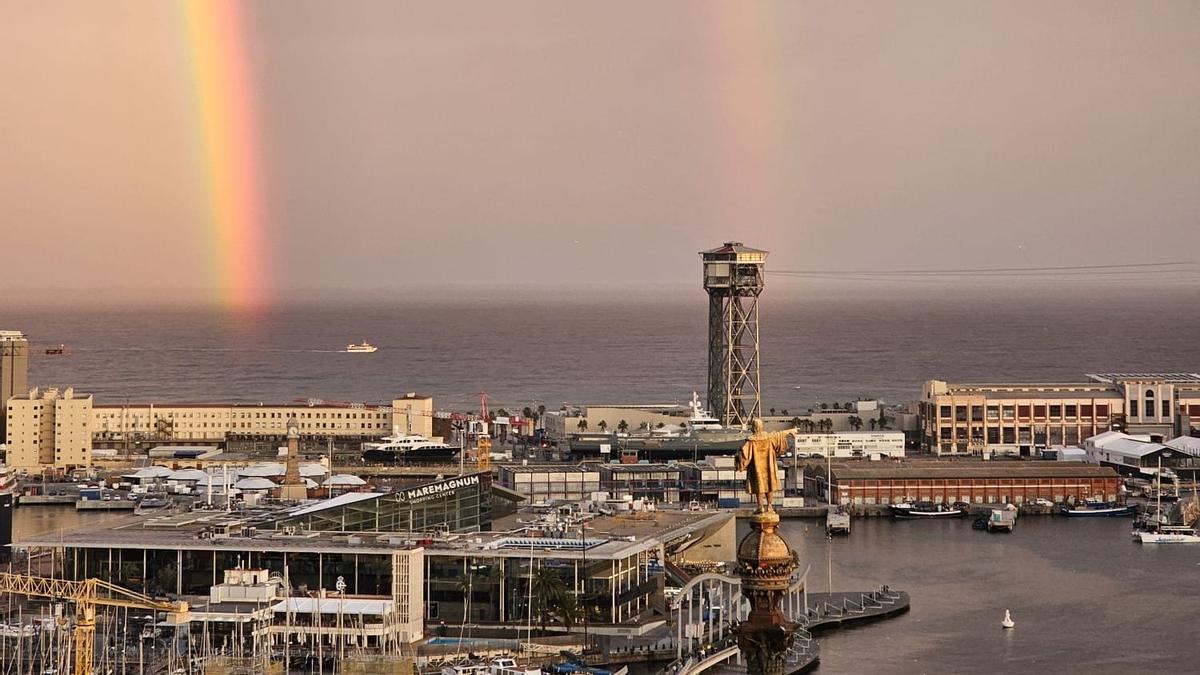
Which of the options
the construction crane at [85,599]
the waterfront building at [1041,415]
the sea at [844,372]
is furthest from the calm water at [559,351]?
the construction crane at [85,599]

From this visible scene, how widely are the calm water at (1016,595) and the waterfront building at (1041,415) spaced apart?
8.95m

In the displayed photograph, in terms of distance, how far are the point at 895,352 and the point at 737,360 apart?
1927 inches

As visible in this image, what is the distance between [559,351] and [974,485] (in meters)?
62.9

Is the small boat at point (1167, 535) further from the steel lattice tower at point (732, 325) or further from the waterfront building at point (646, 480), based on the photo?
the steel lattice tower at point (732, 325)

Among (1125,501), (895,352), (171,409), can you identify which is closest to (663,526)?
(1125,501)

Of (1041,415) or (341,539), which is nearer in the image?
(341,539)

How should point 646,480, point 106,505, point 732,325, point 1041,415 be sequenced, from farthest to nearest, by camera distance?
1. point 732,325
2. point 1041,415
3. point 646,480
4. point 106,505

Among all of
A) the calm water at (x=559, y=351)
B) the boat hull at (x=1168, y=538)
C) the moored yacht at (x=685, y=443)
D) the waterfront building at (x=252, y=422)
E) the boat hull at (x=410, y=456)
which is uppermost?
the calm water at (x=559, y=351)

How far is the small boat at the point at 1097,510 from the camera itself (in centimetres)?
3872

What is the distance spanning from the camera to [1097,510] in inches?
1528

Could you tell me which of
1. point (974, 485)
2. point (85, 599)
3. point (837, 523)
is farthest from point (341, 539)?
point (974, 485)

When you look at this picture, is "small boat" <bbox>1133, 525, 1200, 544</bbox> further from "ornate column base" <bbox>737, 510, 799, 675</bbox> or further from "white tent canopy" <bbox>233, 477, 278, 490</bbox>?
"ornate column base" <bbox>737, 510, 799, 675</bbox>

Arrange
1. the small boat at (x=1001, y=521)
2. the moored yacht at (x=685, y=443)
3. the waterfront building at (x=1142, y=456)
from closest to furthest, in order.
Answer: the small boat at (x=1001, y=521) < the waterfront building at (x=1142, y=456) < the moored yacht at (x=685, y=443)

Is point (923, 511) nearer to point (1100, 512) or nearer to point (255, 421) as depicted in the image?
point (1100, 512)
